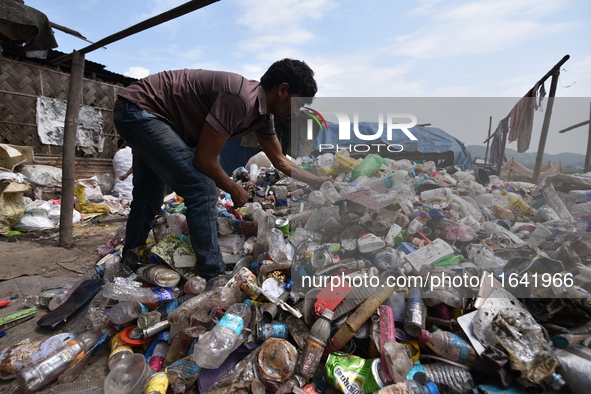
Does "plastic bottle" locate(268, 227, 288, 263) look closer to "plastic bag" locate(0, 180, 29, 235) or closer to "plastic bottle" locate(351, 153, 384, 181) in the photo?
"plastic bottle" locate(351, 153, 384, 181)

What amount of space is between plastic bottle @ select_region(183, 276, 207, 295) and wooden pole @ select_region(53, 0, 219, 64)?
2129mm

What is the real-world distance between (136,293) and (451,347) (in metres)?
1.63

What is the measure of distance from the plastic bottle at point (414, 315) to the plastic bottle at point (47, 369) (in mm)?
1566

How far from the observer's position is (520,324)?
3.97 ft

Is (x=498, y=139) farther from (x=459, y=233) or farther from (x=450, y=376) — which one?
(x=450, y=376)

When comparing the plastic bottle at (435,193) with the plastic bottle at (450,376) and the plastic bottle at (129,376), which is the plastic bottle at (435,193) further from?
the plastic bottle at (129,376)

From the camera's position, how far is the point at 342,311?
143 cm

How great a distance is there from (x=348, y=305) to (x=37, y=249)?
3398 millimetres

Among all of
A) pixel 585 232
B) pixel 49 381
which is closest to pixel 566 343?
pixel 585 232

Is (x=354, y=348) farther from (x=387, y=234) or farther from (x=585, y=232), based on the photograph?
(x=585, y=232)

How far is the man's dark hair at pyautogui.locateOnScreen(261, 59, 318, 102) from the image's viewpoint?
5.46ft

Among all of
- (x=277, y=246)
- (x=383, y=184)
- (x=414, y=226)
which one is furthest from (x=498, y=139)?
(x=277, y=246)

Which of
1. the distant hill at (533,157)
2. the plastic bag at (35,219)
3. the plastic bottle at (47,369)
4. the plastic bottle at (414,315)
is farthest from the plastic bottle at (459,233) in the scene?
the plastic bag at (35,219)

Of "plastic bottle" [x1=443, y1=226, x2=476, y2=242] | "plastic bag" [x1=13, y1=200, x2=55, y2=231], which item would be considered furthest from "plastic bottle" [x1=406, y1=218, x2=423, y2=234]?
"plastic bag" [x1=13, y1=200, x2=55, y2=231]
